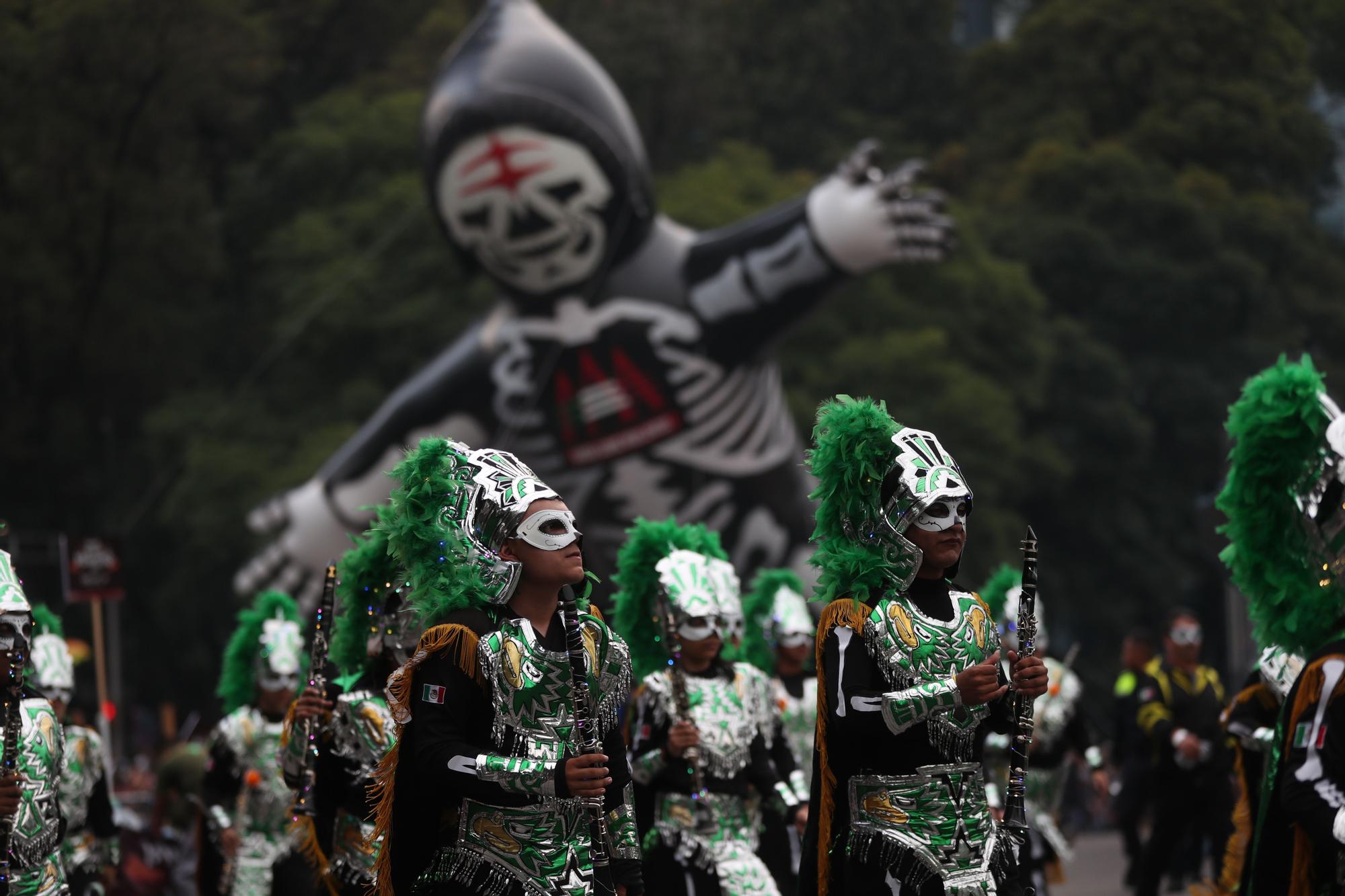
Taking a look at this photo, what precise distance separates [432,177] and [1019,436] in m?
13.2

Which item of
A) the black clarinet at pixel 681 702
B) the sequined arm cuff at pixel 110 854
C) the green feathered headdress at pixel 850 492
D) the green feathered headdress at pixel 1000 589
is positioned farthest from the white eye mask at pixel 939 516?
the green feathered headdress at pixel 1000 589

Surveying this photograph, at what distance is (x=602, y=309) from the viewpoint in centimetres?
2069

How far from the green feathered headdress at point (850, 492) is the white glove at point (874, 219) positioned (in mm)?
13029

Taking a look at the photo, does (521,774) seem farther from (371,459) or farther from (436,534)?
(371,459)

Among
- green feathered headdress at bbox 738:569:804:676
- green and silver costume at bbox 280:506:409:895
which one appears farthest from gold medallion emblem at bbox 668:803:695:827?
green feathered headdress at bbox 738:569:804:676

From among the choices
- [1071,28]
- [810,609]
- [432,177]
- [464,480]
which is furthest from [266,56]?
[464,480]

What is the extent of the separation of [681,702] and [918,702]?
103 inches

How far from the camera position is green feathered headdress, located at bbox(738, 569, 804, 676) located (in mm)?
11844

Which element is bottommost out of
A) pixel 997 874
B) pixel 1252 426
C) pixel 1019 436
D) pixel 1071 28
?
pixel 997 874

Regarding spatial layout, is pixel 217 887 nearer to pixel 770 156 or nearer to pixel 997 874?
pixel 997 874

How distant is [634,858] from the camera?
20.6 feet

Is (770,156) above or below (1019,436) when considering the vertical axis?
above

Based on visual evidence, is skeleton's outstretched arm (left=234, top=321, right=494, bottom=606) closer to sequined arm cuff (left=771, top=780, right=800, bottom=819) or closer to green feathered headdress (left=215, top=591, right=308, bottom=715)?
green feathered headdress (left=215, top=591, right=308, bottom=715)

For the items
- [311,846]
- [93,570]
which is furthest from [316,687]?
[93,570]
